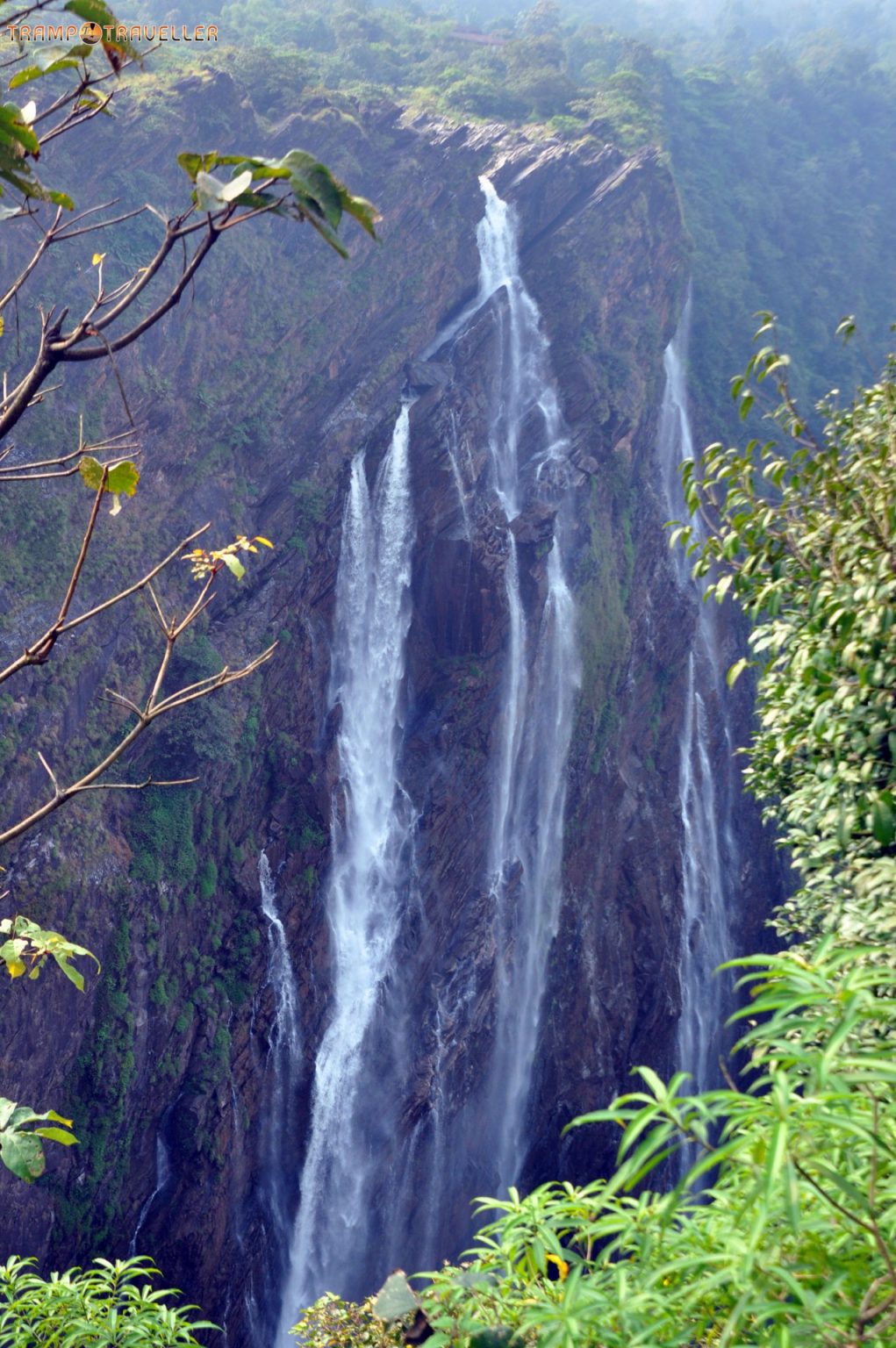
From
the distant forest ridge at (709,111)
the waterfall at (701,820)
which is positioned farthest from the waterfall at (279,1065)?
the distant forest ridge at (709,111)

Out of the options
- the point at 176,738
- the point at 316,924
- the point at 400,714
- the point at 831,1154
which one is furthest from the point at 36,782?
the point at 831,1154

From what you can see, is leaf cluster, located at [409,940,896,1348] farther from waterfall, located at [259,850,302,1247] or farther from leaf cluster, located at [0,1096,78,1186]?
waterfall, located at [259,850,302,1247]

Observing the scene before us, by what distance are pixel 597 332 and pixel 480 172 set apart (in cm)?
439

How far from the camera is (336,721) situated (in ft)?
54.1

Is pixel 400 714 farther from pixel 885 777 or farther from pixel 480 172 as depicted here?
pixel 885 777

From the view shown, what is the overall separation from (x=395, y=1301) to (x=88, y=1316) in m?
1.32

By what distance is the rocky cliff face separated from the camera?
1301 centimetres

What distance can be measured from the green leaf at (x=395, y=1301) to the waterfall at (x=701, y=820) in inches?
742

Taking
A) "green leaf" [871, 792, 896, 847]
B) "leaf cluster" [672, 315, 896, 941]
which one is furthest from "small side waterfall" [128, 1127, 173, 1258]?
"green leaf" [871, 792, 896, 847]

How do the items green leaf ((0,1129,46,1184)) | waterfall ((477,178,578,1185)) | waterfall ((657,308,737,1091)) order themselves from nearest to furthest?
green leaf ((0,1129,46,1184)), waterfall ((477,178,578,1185)), waterfall ((657,308,737,1091))

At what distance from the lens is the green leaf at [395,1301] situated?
1.80 meters

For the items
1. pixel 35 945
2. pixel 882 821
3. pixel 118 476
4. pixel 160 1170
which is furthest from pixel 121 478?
pixel 160 1170

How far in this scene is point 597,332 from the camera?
70.7ft

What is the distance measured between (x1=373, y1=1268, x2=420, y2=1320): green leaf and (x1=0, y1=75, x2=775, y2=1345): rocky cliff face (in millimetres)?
10724
